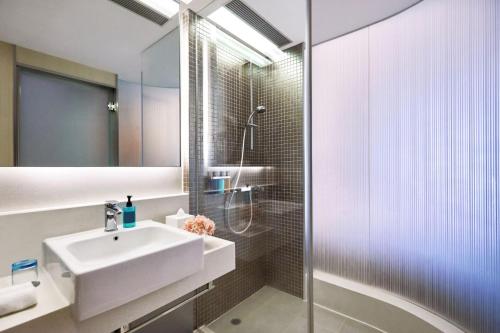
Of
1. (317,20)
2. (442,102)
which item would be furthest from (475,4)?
(317,20)

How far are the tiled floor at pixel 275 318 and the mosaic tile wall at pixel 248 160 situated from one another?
0.06m

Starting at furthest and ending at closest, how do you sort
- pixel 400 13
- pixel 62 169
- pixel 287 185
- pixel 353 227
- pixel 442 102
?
pixel 287 185 < pixel 353 227 < pixel 400 13 < pixel 442 102 < pixel 62 169

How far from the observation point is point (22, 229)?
38.2 inches

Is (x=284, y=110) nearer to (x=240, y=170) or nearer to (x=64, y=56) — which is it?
(x=240, y=170)

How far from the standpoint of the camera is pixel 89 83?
4.05ft

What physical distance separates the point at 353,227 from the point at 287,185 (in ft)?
1.85

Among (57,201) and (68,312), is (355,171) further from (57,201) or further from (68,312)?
(57,201)

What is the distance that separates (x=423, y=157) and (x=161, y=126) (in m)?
Answer: 1.74

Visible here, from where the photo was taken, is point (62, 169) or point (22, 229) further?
point (62, 169)

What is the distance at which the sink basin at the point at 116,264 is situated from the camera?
69cm

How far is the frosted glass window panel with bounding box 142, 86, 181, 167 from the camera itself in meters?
1.50

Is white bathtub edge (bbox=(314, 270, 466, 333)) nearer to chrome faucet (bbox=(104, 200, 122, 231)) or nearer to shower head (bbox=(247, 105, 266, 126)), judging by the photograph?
shower head (bbox=(247, 105, 266, 126))

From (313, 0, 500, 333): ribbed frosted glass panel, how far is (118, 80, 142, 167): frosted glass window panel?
1.20 metres

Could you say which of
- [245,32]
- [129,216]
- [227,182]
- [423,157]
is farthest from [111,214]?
[423,157]
